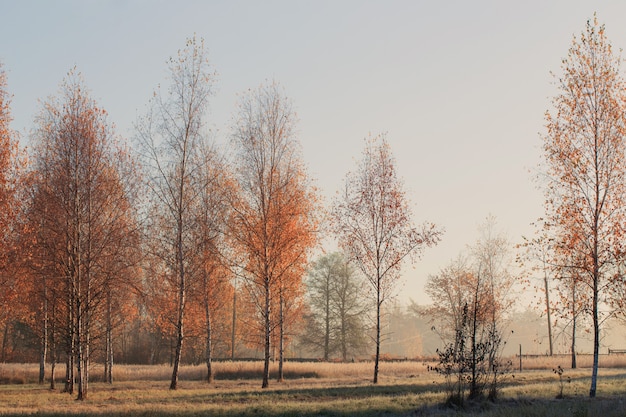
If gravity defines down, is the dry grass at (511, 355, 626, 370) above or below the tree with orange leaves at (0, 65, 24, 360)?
below

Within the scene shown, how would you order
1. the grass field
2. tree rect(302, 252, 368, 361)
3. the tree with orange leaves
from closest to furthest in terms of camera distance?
the grass field < the tree with orange leaves < tree rect(302, 252, 368, 361)

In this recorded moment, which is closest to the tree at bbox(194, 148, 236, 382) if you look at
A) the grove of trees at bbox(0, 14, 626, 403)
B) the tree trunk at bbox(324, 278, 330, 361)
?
the grove of trees at bbox(0, 14, 626, 403)

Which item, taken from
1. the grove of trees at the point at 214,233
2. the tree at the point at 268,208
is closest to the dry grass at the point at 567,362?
the grove of trees at the point at 214,233

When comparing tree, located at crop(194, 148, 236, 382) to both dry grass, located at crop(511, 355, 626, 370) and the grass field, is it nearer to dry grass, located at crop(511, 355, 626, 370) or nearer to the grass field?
the grass field

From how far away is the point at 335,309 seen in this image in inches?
2362

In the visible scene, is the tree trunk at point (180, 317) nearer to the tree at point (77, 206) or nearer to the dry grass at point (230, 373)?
the tree at point (77, 206)

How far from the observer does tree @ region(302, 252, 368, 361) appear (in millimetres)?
58625

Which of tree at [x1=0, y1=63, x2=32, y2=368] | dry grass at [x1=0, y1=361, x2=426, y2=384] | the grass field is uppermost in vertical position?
tree at [x1=0, y1=63, x2=32, y2=368]

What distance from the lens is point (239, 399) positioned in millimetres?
18734

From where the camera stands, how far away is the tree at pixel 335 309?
2308 inches

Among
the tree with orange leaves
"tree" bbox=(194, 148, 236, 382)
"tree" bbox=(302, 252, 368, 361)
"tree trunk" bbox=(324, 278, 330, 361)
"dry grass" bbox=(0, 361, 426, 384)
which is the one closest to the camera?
the tree with orange leaves

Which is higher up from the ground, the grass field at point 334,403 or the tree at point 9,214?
the tree at point 9,214

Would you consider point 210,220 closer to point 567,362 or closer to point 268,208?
point 268,208

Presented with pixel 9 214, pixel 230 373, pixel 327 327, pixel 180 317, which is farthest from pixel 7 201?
pixel 327 327
